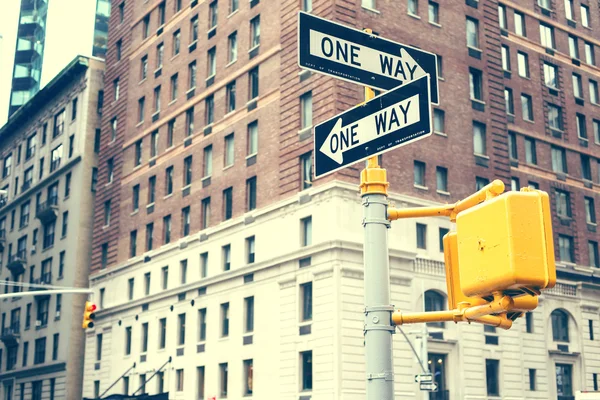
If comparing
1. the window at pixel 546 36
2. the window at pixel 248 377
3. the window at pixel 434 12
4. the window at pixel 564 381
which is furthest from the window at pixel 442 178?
the window at pixel 546 36

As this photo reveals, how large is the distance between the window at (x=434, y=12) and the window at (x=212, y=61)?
1402 centimetres

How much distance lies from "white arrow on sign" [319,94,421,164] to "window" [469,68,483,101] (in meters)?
46.0

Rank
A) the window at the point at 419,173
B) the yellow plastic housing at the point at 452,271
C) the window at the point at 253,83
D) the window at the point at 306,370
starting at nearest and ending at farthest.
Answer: the yellow plastic housing at the point at 452,271 → the window at the point at 306,370 → the window at the point at 419,173 → the window at the point at 253,83

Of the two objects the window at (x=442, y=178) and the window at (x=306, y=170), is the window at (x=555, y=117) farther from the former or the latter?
the window at (x=306, y=170)

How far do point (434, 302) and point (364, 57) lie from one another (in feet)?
134

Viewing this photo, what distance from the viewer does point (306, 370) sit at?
4391 centimetres

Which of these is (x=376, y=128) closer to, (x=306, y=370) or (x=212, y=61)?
(x=306, y=370)

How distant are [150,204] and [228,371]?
15424mm

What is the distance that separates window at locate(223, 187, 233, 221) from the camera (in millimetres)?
51656

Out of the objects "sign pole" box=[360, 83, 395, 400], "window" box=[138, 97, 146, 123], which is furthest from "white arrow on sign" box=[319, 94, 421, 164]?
"window" box=[138, 97, 146, 123]

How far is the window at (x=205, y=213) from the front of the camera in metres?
53.6

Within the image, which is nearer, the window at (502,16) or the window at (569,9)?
the window at (502,16)

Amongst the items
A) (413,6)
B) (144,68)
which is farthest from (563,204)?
(144,68)

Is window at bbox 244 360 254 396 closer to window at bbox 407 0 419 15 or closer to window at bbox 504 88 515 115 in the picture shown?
window at bbox 407 0 419 15
